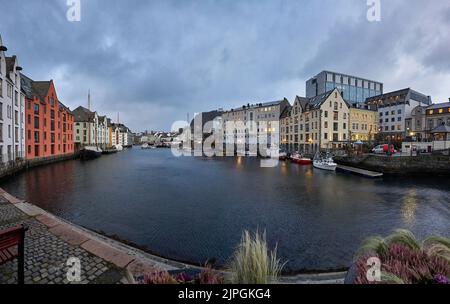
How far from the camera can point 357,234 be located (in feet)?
30.8

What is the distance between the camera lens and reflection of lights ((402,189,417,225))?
464 inches

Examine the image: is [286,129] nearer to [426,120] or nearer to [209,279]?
[426,120]

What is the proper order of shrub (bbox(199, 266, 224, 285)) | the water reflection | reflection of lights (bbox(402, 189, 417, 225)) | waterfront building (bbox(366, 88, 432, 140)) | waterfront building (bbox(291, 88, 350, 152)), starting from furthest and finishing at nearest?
1. waterfront building (bbox(366, 88, 432, 140))
2. waterfront building (bbox(291, 88, 350, 152))
3. reflection of lights (bbox(402, 189, 417, 225))
4. the water reflection
5. shrub (bbox(199, 266, 224, 285))

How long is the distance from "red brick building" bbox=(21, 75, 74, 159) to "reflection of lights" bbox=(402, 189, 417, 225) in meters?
43.6

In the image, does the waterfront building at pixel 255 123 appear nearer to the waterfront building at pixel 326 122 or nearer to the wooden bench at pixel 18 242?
the waterfront building at pixel 326 122

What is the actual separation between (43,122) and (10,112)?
12.9 m

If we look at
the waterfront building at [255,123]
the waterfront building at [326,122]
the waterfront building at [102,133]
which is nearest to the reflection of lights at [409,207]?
the waterfront building at [326,122]

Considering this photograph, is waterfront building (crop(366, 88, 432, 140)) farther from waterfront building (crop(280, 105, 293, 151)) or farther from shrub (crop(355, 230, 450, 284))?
shrub (crop(355, 230, 450, 284))

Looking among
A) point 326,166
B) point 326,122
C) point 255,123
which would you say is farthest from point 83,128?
point 326,122

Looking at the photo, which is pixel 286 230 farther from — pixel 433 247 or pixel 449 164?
pixel 449 164

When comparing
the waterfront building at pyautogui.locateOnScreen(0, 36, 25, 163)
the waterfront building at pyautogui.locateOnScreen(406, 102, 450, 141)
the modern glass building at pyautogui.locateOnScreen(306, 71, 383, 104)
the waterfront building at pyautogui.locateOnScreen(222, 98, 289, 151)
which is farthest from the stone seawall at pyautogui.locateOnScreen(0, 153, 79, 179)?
the modern glass building at pyautogui.locateOnScreen(306, 71, 383, 104)
